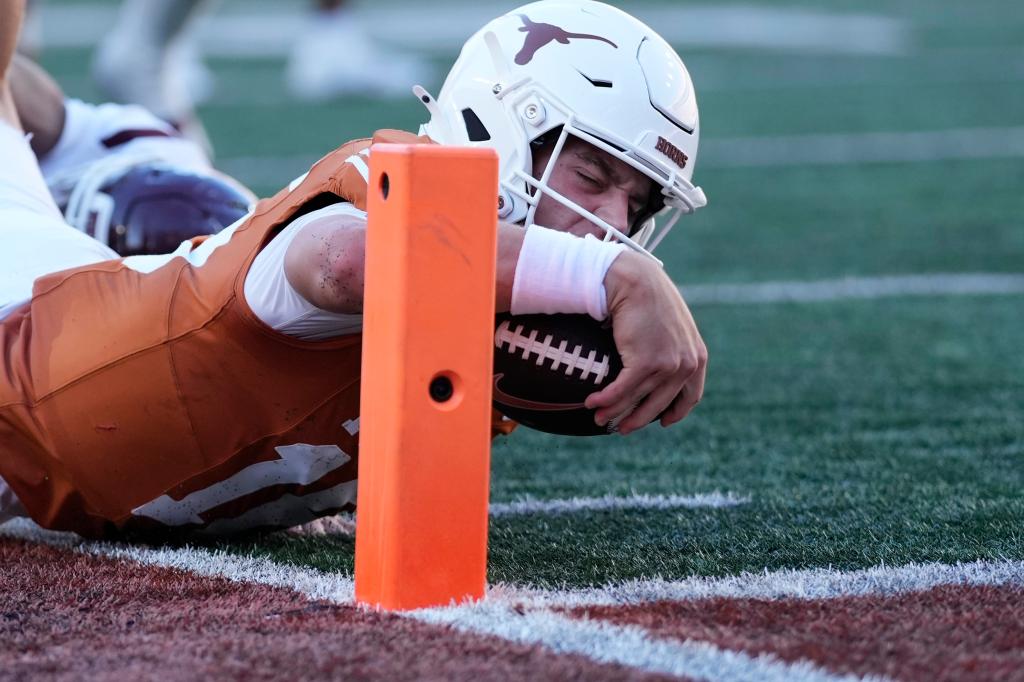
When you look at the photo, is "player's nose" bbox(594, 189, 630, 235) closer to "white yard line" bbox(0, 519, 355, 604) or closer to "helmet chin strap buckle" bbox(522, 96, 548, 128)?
"helmet chin strap buckle" bbox(522, 96, 548, 128)

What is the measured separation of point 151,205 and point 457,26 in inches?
590

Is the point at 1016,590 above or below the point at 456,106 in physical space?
below

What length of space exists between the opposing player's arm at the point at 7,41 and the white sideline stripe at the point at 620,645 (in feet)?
5.62

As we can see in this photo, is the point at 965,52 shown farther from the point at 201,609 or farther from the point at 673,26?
the point at 201,609

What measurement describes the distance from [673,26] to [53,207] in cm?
1526

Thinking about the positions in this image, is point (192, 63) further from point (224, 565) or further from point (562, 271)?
point (562, 271)

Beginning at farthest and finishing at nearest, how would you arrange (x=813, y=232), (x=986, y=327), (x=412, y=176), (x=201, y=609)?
(x=813, y=232) < (x=986, y=327) < (x=201, y=609) < (x=412, y=176)

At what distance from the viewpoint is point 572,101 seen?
2.49 meters

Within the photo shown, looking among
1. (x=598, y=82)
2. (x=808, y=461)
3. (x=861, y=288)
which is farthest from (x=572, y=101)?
(x=861, y=288)

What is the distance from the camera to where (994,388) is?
4.03m

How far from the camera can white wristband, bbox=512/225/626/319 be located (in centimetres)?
214

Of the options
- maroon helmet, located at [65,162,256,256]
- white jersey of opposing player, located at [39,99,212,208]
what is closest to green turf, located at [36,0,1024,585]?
maroon helmet, located at [65,162,256,256]

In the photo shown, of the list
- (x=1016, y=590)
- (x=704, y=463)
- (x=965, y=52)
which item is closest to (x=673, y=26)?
(x=965, y=52)

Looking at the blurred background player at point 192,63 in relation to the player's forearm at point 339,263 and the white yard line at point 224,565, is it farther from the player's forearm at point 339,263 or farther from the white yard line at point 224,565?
the player's forearm at point 339,263
